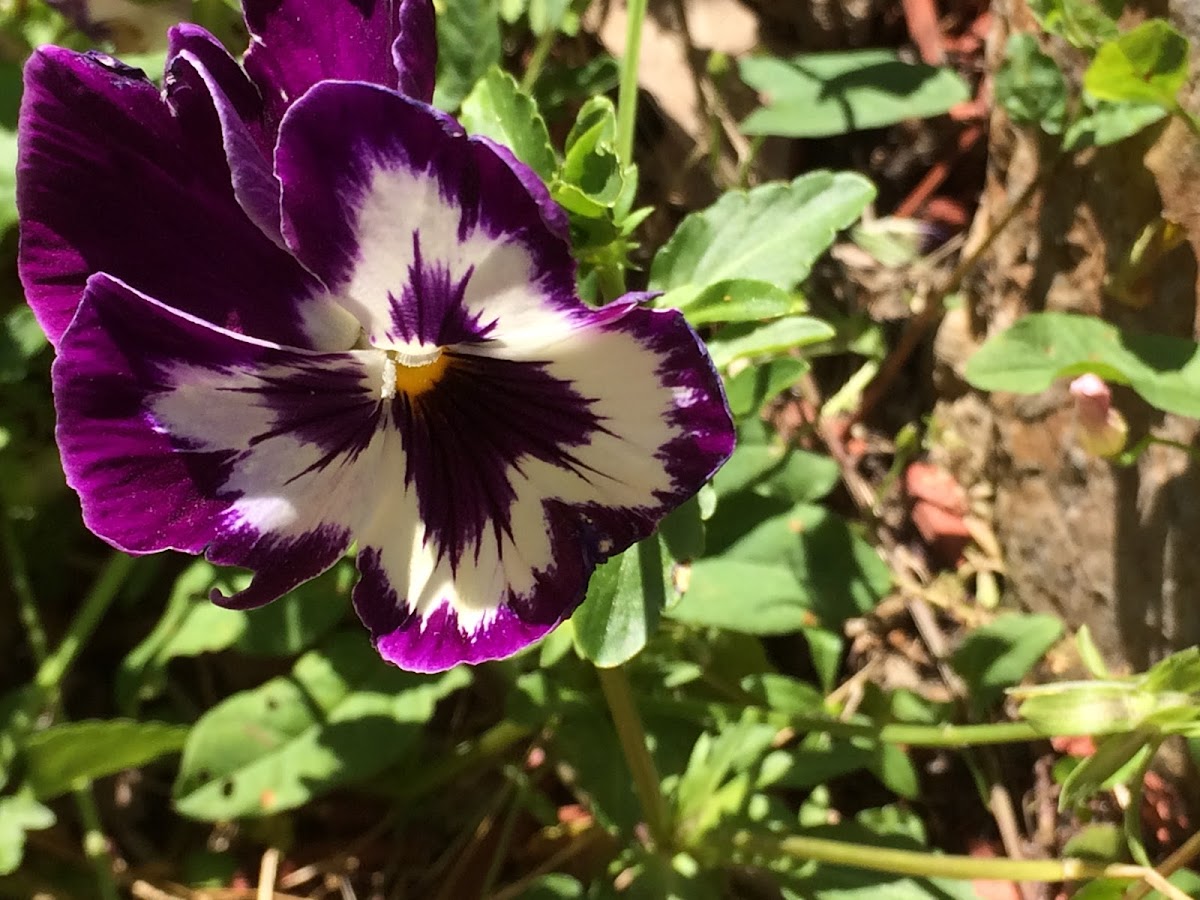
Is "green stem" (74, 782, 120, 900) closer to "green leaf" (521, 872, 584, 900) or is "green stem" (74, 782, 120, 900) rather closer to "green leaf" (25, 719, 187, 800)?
"green leaf" (25, 719, 187, 800)

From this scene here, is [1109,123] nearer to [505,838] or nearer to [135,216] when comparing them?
[135,216]

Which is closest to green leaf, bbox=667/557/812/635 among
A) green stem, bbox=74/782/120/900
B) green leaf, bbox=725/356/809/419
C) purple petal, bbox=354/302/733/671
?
green leaf, bbox=725/356/809/419

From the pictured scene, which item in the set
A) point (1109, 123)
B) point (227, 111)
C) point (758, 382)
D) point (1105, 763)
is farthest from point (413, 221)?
point (1109, 123)

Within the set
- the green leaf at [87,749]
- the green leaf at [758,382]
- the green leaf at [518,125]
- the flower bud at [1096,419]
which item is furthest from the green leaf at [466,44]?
the green leaf at [87,749]

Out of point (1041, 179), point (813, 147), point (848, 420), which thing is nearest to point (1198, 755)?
point (1041, 179)

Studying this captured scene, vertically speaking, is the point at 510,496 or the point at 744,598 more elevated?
the point at 510,496
